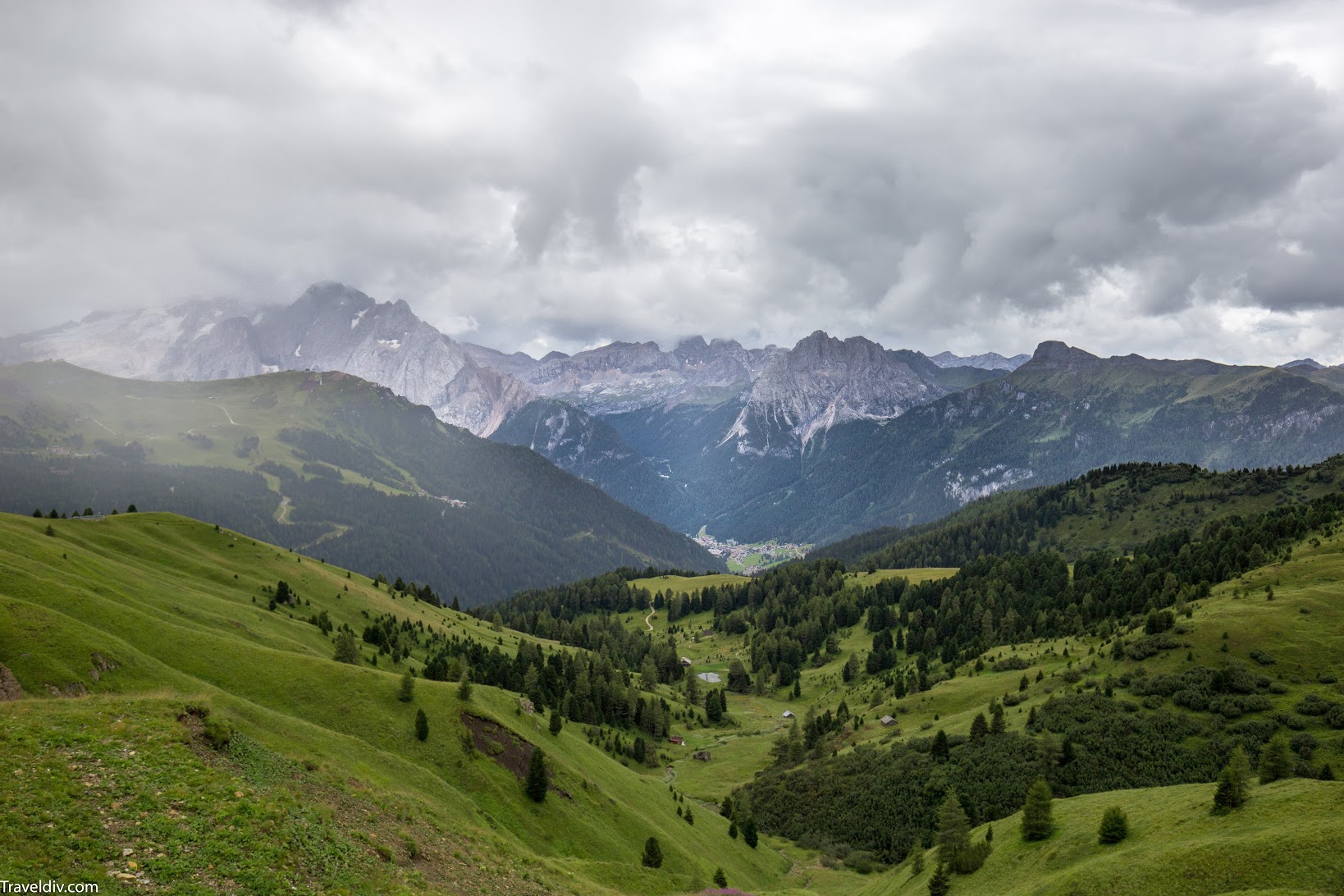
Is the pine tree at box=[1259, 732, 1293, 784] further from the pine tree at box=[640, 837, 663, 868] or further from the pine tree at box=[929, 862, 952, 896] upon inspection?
the pine tree at box=[640, 837, 663, 868]

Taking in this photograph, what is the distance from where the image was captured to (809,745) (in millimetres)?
144875

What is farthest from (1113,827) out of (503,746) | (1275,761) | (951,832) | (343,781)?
(343,781)

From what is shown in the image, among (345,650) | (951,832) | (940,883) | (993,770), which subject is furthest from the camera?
(345,650)

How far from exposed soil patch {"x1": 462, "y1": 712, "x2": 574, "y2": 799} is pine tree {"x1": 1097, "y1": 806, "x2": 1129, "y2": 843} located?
5114cm

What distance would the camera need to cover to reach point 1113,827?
54281 mm

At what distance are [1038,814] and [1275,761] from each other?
19.5m

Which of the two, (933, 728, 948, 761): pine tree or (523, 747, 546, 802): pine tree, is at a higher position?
(523, 747, 546, 802): pine tree

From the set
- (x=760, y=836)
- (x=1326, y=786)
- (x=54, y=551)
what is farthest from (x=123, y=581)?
(x=1326, y=786)

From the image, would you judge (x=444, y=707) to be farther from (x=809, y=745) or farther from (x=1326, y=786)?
(x=809, y=745)

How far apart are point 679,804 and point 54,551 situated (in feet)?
305

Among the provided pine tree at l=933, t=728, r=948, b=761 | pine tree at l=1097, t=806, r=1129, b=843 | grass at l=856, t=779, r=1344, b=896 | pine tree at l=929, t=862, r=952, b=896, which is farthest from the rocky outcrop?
pine tree at l=933, t=728, r=948, b=761

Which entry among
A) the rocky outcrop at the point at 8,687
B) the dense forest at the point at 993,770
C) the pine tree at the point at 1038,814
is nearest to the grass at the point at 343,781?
the rocky outcrop at the point at 8,687

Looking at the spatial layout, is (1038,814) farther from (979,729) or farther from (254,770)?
(254,770)

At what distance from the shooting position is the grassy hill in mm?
29062
